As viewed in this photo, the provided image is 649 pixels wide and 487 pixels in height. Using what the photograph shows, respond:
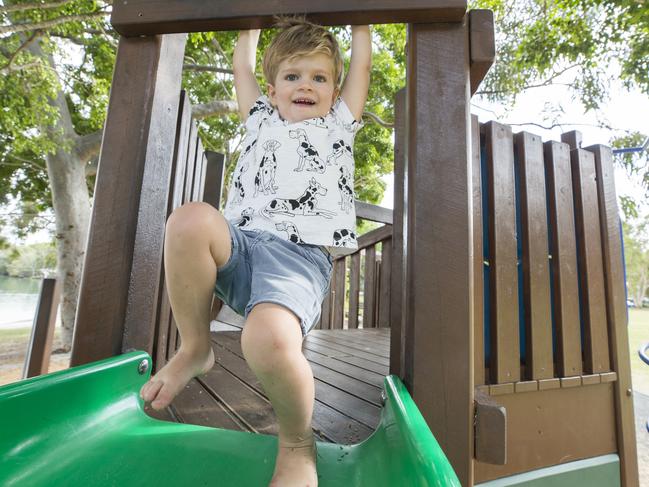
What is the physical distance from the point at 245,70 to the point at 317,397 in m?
1.24

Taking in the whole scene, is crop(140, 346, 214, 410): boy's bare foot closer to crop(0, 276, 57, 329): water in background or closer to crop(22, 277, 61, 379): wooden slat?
crop(22, 277, 61, 379): wooden slat

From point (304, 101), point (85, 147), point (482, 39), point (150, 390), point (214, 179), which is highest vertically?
point (85, 147)

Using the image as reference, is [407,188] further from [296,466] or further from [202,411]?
[202,411]

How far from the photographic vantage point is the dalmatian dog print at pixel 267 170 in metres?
1.16

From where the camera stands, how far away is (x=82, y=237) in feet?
22.6

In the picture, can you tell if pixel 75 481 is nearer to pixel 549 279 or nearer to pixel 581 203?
pixel 549 279

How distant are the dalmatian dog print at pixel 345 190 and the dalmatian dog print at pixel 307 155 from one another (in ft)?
0.23

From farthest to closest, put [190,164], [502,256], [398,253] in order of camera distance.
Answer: [190,164] → [502,256] → [398,253]

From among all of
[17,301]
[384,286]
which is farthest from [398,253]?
[17,301]

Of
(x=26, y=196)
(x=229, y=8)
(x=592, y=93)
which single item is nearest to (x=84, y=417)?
(x=229, y=8)

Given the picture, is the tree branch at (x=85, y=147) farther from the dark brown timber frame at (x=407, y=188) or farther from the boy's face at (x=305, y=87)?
the boy's face at (x=305, y=87)

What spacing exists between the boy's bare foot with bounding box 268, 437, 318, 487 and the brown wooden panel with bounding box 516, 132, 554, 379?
4.19 ft

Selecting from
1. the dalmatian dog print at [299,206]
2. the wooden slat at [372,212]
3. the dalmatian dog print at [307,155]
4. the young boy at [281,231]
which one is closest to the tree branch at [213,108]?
the wooden slat at [372,212]

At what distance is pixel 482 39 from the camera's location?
3.55ft
